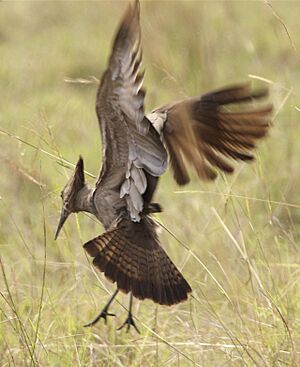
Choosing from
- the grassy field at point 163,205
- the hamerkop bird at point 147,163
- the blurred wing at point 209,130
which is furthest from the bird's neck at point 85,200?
the blurred wing at point 209,130

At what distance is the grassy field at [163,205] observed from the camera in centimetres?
426

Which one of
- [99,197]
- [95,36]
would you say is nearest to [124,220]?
[99,197]

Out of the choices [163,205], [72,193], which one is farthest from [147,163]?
[163,205]

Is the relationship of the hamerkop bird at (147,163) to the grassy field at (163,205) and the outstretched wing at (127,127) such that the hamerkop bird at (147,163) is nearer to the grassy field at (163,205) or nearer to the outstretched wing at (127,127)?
the outstretched wing at (127,127)

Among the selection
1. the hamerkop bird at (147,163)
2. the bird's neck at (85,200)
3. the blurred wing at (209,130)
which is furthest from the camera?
the bird's neck at (85,200)

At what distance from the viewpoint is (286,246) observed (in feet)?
17.0

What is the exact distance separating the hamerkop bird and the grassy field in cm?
→ 14

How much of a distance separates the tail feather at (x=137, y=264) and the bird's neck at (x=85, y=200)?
0.16m

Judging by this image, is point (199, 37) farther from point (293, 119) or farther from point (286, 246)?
point (286, 246)

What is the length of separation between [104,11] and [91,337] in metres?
5.97

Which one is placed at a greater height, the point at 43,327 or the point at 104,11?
the point at 104,11

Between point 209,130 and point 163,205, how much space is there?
8.05 feet

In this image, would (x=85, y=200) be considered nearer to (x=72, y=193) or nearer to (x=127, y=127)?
(x=72, y=193)

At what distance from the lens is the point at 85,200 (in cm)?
429
